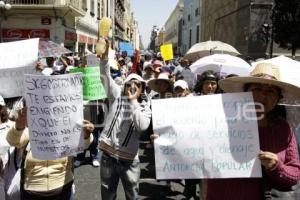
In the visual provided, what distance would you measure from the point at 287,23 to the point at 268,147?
2846 centimetres

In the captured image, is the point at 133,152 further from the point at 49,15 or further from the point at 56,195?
the point at 49,15

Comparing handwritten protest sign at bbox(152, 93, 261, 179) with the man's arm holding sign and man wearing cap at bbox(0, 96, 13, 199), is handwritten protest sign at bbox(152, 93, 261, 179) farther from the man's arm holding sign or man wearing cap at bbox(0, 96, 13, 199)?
the man's arm holding sign

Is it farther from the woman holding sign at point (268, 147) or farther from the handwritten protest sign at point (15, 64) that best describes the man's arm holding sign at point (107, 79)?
the woman holding sign at point (268, 147)

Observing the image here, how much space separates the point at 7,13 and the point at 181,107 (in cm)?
2111

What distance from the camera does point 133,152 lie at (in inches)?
179

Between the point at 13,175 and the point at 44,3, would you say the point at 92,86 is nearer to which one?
the point at 13,175

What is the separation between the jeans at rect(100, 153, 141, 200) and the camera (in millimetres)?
4520

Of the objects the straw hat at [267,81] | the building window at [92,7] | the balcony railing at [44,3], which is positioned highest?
the building window at [92,7]

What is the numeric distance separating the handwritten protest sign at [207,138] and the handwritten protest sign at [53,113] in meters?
0.61

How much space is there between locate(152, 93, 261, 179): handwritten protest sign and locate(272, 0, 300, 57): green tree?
27.6m

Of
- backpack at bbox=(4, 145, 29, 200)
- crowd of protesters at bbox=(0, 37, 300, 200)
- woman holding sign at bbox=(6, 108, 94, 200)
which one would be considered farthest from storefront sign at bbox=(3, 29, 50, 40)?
woman holding sign at bbox=(6, 108, 94, 200)

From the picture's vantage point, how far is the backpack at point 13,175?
12.4ft

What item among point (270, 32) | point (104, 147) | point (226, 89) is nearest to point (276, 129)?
point (226, 89)

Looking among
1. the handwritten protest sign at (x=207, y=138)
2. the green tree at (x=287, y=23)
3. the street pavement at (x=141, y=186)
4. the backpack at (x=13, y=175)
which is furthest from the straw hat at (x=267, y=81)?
the green tree at (x=287, y=23)
